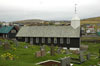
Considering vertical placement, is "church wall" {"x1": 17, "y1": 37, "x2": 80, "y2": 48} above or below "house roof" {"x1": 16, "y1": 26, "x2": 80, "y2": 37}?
below

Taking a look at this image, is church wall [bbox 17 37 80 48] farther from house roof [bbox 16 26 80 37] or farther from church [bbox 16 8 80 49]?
house roof [bbox 16 26 80 37]

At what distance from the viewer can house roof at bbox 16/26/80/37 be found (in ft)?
136

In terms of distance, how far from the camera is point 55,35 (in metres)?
41.8

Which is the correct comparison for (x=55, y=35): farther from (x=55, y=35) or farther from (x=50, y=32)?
(x=50, y=32)

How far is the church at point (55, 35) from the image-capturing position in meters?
41.2

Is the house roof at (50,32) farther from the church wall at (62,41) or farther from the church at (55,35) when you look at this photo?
the church wall at (62,41)

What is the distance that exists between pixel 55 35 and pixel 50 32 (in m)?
1.71

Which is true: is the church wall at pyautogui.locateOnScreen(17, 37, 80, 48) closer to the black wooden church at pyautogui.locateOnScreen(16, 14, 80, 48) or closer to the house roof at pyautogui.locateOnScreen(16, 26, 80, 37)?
the black wooden church at pyautogui.locateOnScreen(16, 14, 80, 48)

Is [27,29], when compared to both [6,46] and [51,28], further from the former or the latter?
[6,46]

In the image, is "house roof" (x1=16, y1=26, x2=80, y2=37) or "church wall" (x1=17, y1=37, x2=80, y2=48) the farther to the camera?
"house roof" (x1=16, y1=26, x2=80, y2=37)

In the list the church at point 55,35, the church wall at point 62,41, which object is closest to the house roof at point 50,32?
the church at point 55,35

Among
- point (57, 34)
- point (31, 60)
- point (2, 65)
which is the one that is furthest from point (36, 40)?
point (2, 65)

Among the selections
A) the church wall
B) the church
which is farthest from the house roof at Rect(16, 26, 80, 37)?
the church wall

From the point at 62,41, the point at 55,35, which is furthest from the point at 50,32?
the point at 62,41
